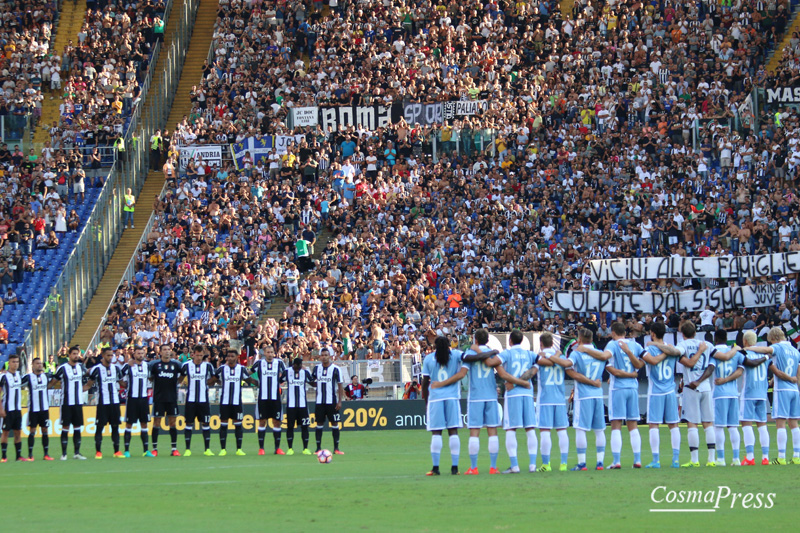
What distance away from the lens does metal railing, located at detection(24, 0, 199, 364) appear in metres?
41.8

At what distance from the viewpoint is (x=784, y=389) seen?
781 inches

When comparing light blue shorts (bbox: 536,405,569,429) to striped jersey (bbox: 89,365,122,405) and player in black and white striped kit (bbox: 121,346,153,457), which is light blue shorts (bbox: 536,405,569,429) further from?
striped jersey (bbox: 89,365,122,405)

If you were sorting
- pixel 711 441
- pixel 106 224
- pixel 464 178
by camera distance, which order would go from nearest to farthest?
pixel 711 441
pixel 464 178
pixel 106 224

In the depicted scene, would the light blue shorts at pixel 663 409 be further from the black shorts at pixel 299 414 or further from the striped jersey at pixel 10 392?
the striped jersey at pixel 10 392

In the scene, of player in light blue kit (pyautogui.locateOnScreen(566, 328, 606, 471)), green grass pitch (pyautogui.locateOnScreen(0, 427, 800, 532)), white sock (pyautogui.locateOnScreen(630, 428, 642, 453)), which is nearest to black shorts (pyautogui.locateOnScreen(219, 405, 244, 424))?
green grass pitch (pyautogui.locateOnScreen(0, 427, 800, 532))

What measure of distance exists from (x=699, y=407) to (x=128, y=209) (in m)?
32.3

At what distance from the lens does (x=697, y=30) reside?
4594cm

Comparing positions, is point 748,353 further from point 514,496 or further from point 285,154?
point 285,154

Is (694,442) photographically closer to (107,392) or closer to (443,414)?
(443,414)

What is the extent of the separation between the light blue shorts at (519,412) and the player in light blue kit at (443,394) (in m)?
0.76

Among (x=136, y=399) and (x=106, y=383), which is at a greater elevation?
(x=106, y=383)

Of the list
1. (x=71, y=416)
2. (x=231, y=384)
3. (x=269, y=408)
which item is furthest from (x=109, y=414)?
(x=269, y=408)

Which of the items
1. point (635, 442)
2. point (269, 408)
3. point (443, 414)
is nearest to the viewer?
point (443, 414)

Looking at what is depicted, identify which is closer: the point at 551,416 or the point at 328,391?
the point at 551,416
